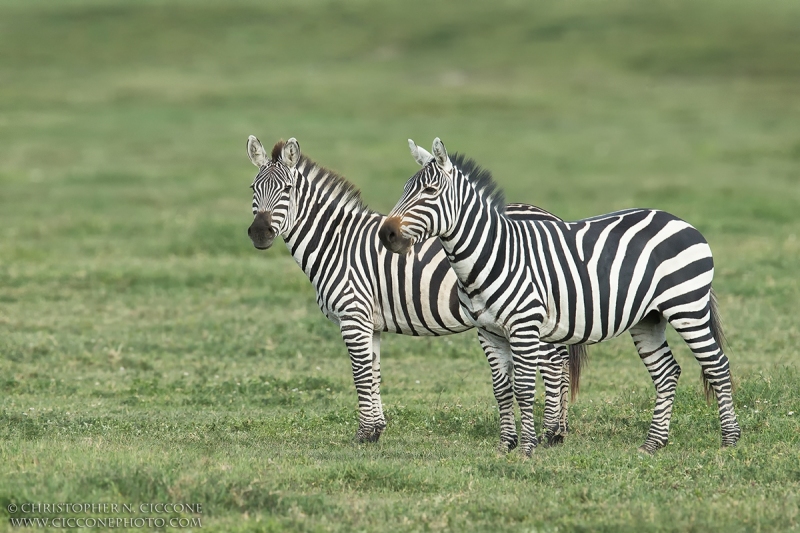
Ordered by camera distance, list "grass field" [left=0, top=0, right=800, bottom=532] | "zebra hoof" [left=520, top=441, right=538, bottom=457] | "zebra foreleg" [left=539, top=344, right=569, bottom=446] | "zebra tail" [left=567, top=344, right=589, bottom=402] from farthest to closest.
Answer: "zebra tail" [left=567, top=344, right=589, bottom=402]
"zebra foreleg" [left=539, top=344, right=569, bottom=446]
"zebra hoof" [left=520, top=441, right=538, bottom=457]
"grass field" [left=0, top=0, right=800, bottom=532]

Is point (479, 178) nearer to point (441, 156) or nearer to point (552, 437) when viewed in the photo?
point (441, 156)

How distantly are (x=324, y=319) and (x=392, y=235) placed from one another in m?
6.82

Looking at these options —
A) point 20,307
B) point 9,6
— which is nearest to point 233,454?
point 20,307

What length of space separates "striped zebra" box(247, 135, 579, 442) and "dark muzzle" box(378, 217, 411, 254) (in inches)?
55.7

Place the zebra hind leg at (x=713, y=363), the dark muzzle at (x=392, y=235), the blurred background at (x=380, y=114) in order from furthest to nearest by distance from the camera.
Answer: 1. the blurred background at (x=380, y=114)
2. the zebra hind leg at (x=713, y=363)
3. the dark muzzle at (x=392, y=235)

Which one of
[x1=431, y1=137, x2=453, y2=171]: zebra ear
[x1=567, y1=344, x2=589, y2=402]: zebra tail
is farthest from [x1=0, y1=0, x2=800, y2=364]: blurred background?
[x1=431, y1=137, x2=453, y2=171]: zebra ear

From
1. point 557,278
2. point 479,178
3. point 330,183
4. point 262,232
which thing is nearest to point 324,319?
point 330,183

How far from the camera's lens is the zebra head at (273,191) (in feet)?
31.3

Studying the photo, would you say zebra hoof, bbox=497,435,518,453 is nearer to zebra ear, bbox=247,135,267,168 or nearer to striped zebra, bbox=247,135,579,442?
striped zebra, bbox=247,135,579,442

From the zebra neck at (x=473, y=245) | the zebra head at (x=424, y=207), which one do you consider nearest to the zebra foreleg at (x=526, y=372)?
the zebra neck at (x=473, y=245)

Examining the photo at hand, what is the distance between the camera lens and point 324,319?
15195mm

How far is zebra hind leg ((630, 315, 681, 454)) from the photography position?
377 inches

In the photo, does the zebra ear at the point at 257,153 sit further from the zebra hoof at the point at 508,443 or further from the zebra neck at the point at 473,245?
the zebra hoof at the point at 508,443

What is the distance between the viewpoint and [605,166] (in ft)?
106
